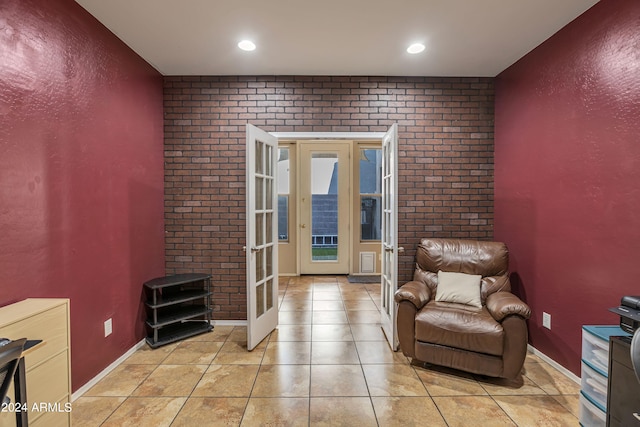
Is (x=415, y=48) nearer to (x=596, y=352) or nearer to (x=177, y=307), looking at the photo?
(x=596, y=352)

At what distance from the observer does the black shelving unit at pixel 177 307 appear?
2.87 meters

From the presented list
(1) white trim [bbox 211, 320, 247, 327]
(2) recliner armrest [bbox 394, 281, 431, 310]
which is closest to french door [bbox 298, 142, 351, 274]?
(1) white trim [bbox 211, 320, 247, 327]

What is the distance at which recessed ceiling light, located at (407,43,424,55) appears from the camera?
8.68ft

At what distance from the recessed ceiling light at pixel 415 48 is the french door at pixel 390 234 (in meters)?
0.69

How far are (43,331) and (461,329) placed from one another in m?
2.58

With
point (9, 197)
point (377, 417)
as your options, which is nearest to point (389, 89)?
point (377, 417)

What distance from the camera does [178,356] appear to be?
106 inches

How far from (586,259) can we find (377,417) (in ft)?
6.13

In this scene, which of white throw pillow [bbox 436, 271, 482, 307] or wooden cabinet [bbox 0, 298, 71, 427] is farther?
white throw pillow [bbox 436, 271, 482, 307]

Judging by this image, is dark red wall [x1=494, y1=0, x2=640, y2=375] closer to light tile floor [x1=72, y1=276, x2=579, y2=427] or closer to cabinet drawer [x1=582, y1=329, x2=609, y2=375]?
cabinet drawer [x1=582, y1=329, x2=609, y2=375]

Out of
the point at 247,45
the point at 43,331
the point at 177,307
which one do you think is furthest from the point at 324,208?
the point at 43,331

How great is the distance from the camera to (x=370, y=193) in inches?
222

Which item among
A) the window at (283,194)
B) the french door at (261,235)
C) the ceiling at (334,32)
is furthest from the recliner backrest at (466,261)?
the window at (283,194)

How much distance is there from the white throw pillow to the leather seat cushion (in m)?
0.13
